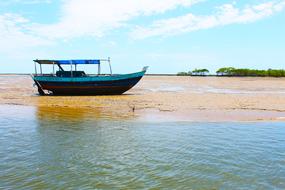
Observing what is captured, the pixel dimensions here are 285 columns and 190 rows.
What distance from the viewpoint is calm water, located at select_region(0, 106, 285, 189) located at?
669 cm

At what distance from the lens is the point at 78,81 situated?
28469 millimetres

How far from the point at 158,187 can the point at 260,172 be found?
236 cm

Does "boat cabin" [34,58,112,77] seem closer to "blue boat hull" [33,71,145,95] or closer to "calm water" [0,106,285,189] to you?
"blue boat hull" [33,71,145,95]

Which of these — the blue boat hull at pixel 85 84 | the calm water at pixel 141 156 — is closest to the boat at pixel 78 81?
the blue boat hull at pixel 85 84

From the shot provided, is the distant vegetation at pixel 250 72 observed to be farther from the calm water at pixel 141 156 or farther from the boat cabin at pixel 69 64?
the calm water at pixel 141 156

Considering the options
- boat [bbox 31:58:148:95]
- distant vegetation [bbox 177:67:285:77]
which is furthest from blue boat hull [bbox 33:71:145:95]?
distant vegetation [bbox 177:67:285:77]

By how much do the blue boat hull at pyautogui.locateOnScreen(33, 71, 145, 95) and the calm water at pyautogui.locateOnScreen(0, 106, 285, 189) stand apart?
49.4 feet

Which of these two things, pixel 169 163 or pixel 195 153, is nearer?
pixel 169 163

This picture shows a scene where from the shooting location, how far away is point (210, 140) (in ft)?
34.4

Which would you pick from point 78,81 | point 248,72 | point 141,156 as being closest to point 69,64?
point 78,81

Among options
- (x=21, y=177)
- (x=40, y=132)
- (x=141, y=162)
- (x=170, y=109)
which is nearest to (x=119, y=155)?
(x=141, y=162)

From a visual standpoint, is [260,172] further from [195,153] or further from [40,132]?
[40,132]

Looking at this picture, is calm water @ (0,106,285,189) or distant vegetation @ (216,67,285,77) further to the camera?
distant vegetation @ (216,67,285,77)

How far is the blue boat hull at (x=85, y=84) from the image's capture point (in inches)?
1122
